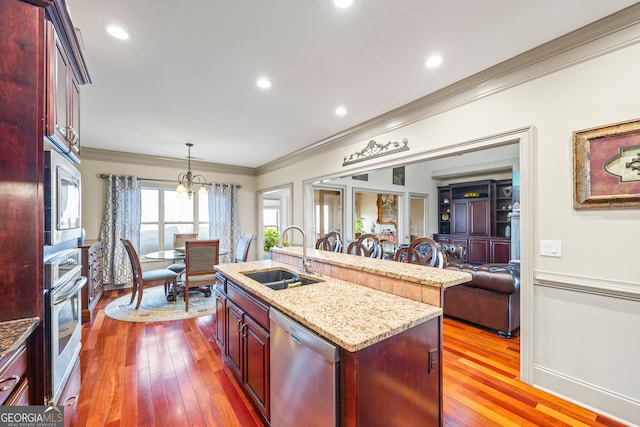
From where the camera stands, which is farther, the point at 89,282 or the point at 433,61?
the point at 89,282

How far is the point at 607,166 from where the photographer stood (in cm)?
183

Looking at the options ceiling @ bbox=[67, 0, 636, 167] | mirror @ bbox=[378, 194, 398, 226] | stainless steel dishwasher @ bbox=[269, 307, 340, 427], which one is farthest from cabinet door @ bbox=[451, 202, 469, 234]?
stainless steel dishwasher @ bbox=[269, 307, 340, 427]

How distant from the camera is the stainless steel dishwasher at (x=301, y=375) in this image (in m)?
1.16

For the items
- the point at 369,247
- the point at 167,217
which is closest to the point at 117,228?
the point at 167,217

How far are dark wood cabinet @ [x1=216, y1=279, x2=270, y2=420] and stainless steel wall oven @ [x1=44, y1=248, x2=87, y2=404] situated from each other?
1.00 metres

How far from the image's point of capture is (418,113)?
3068mm

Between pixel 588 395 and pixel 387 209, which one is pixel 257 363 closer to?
pixel 588 395

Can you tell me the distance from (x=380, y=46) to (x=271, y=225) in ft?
24.0

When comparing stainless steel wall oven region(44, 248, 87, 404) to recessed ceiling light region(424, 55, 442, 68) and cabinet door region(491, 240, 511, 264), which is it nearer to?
recessed ceiling light region(424, 55, 442, 68)

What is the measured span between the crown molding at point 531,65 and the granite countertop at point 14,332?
3394 millimetres

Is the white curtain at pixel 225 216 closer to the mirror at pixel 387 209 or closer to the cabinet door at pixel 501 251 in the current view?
the mirror at pixel 387 209

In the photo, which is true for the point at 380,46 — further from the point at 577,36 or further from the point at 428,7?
the point at 577,36

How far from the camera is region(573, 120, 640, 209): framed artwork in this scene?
1744 mm

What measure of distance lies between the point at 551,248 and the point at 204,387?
2965mm
